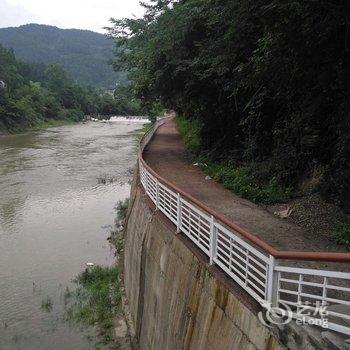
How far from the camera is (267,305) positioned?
191 inches

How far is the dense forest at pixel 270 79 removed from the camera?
834cm

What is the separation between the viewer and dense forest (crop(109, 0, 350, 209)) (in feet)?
27.4

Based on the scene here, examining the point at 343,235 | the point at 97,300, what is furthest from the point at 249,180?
the point at 97,300

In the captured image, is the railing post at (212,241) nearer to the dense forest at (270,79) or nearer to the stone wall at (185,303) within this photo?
the stone wall at (185,303)

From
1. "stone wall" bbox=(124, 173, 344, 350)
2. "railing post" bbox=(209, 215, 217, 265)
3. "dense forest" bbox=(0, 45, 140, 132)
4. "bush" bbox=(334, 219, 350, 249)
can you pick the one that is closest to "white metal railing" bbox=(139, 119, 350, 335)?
"railing post" bbox=(209, 215, 217, 265)

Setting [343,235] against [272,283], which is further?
[343,235]

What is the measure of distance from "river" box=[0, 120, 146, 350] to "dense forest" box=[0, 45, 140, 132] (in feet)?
22.3

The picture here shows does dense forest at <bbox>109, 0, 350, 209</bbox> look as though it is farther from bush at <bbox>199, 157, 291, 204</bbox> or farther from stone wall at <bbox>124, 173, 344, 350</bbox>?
stone wall at <bbox>124, 173, 344, 350</bbox>

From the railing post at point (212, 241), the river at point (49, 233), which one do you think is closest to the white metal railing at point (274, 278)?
the railing post at point (212, 241)

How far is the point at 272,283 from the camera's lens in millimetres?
4777

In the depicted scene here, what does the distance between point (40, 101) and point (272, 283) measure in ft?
299

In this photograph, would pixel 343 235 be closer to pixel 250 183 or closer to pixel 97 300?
pixel 250 183

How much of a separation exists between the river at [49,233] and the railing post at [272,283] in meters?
7.05

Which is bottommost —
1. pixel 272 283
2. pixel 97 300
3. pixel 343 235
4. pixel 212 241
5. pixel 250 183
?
pixel 97 300
